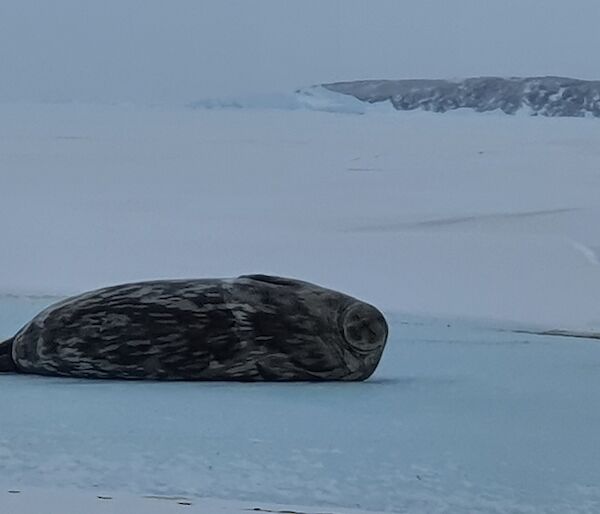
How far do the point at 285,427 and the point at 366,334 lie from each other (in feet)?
1.44

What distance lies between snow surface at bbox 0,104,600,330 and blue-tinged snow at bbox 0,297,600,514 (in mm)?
1155

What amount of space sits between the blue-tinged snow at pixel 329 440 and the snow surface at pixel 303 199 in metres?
1.16

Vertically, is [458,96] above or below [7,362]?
above

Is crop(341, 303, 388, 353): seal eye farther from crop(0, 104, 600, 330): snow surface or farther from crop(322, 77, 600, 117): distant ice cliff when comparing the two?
crop(322, 77, 600, 117): distant ice cliff

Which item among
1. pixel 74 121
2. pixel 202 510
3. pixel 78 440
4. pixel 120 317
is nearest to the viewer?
pixel 202 510

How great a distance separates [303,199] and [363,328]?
142 cm

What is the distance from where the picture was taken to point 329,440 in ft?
4.35

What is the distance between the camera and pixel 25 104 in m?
3.10

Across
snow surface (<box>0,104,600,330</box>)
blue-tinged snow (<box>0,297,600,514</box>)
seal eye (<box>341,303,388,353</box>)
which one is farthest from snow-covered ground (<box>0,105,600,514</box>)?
blue-tinged snow (<box>0,297,600,514</box>)

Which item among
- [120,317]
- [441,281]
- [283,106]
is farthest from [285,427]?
[283,106]

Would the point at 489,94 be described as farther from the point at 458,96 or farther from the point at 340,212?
the point at 340,212

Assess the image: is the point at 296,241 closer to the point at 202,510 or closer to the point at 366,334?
the point at 366,334

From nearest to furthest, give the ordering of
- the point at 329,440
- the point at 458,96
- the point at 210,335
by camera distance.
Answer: the point at 329,440
the point at 210,335
the point at 458,96

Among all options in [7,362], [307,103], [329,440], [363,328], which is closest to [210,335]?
[363,328]
